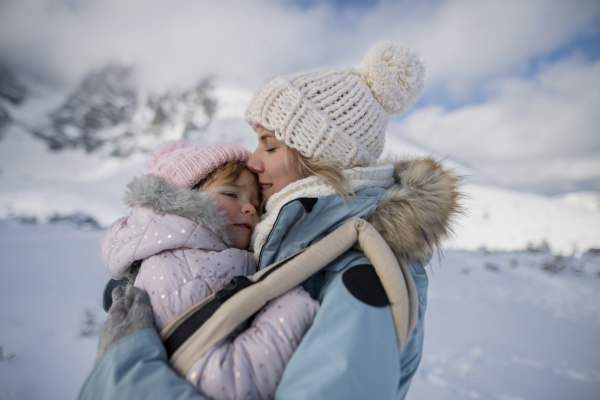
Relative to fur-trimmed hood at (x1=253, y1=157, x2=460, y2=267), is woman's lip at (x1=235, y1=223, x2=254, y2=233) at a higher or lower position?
lower

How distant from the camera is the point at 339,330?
0.83 meters

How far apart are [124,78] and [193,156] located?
73.8 m

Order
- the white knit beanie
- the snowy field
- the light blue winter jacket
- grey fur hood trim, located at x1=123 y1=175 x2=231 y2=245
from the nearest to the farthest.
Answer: the light blue winter jacket < grey fur hood trim, located at x1=123 y1=175 x2=231 y2=245 < the white knit beanie < the snowy field

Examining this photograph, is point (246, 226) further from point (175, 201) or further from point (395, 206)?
point (395, 206)

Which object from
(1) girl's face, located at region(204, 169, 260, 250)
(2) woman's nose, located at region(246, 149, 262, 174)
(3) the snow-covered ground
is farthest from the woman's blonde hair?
(3) the snow-covered ground

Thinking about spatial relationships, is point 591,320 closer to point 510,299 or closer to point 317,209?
point 510,299

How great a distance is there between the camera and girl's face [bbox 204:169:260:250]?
1438 millimetres

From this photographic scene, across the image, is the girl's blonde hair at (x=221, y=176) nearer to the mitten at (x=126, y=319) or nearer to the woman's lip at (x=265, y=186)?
the woman's lip at (x=265, y=186)

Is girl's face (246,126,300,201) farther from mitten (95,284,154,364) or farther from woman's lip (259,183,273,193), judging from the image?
mitten (95,284,154,364)

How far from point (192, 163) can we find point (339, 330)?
3.58 ft

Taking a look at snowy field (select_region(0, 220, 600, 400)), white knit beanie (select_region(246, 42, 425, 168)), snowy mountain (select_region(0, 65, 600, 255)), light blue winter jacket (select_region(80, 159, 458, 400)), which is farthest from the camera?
snowy mountain (select_region(0, 65, 600, 255))

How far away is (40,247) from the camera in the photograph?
13.7ft

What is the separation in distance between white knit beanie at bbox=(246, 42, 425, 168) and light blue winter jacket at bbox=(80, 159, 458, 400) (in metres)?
0.33

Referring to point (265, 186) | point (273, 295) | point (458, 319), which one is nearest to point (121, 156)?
point (458, 319)
